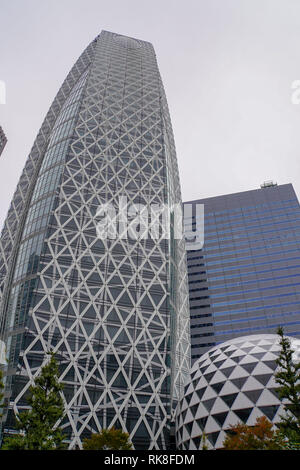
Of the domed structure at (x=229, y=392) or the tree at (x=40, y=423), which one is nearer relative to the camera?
the tree at (x=40, y=423)

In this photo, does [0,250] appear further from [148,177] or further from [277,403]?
[277,403]

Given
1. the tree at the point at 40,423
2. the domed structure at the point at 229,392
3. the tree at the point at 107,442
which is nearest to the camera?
the tree at the point at 40,423

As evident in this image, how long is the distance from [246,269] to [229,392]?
8349 centimetres

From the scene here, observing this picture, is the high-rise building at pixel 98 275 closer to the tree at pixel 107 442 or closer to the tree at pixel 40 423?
the tree at pixel 107 442

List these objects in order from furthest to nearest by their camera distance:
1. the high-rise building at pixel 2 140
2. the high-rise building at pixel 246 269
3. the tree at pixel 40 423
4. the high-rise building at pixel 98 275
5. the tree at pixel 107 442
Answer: the high-rise building at pixel 2 140, the high-rise building at pixel 246 269, the high-rise building at pixel 98 275, the tree at pixel 107 442, the tree at pixel 40 423

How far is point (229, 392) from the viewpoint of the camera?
39500 millimetres

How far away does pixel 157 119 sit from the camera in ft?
285

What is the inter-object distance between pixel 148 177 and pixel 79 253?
23383mm

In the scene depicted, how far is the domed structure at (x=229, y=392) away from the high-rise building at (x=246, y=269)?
208ft

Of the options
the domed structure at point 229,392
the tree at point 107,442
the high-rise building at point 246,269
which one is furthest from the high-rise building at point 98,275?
the high-rise building at point 246,269

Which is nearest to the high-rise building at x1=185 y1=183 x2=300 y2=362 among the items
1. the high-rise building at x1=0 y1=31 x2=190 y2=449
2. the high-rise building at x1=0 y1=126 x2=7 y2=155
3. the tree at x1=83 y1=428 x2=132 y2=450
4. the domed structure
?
the high-rise building at x1=0 y1=31 x2=190 y2=449

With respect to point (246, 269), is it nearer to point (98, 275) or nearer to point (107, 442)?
point (98, 275)

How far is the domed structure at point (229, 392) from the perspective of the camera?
37.0 m
